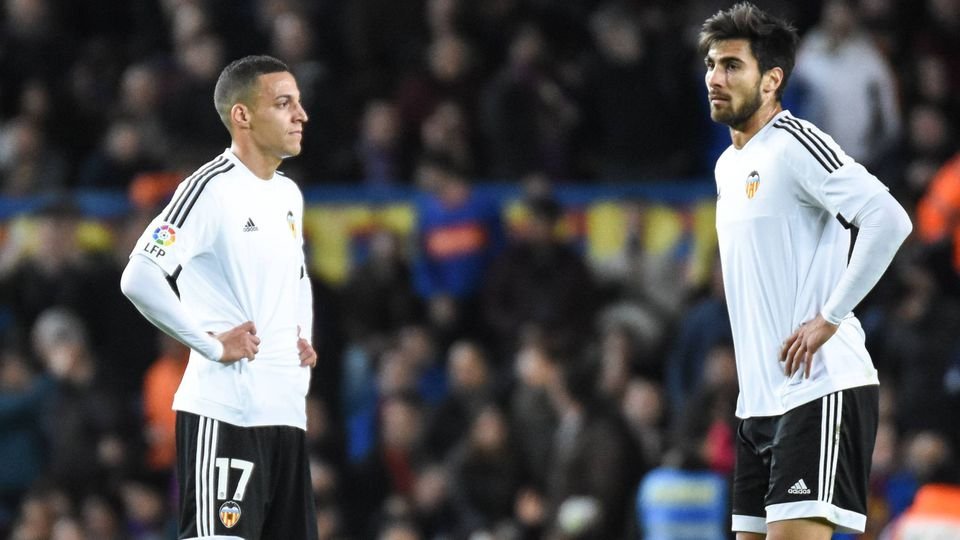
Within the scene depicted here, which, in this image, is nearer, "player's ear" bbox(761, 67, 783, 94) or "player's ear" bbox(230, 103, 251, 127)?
"player's ear" bbox(761, 67, 783, 94)

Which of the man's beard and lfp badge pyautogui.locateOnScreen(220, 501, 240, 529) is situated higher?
the man's beard

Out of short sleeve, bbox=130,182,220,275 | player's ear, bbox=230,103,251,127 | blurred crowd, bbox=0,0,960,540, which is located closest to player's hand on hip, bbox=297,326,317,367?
short sleeve, bbox=130,182,220,275

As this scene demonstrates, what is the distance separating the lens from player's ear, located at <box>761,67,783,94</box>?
716 centimetres

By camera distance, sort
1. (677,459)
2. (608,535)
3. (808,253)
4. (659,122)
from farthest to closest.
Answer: (659,122) → (608,535) → (677,459) → (808,253)

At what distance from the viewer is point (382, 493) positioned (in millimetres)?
12688

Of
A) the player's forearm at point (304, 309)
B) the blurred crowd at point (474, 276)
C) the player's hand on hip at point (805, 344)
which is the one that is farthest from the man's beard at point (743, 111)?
the blurred crowd at point (474, 276)

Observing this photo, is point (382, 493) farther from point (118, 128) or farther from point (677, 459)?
point (118, 128)

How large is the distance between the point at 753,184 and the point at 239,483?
2246mm

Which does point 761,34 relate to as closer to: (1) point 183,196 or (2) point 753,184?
(2) point 753,184

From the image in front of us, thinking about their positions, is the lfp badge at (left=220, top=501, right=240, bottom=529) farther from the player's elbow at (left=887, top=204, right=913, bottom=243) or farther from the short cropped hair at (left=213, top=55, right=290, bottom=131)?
the player's elbow at (left=887, top=204, right=913, bottom=243)

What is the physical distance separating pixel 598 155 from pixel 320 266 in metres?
2.24

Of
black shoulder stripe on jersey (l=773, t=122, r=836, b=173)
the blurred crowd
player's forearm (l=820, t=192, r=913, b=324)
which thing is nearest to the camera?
player's forearm (l=820, t=192, r=913, b=324)

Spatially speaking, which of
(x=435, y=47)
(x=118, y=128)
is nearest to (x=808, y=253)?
(x=435, y=47)

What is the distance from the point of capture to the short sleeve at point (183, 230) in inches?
290
